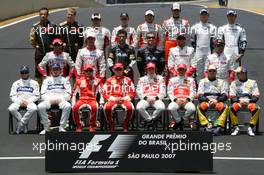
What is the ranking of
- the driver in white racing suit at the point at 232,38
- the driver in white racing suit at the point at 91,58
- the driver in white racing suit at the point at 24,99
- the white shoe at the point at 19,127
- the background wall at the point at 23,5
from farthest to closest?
the background wall at the point at 23,5, the driver in white racing suit at the point at 232,38, the driver in white racing suit at the point at 91,58, the white shoe at the point at 19,127, the driver in white racing suit at the point at 24,99

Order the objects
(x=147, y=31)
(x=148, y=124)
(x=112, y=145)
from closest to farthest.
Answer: (x=112, y=145), (x=148, y=124), (x=147, y=31)

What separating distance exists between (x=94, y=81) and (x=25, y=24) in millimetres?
15371

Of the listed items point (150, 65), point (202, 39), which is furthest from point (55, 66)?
point (202, 39)

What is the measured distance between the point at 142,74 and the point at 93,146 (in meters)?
5.20

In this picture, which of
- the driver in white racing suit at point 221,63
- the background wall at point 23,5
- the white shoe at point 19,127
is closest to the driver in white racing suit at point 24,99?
the white shoe at point 19,127

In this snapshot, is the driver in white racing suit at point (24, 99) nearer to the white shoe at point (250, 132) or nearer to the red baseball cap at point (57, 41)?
the red baseball cap at point (57, 41)

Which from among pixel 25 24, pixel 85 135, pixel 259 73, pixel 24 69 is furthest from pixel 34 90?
pixel 25 24

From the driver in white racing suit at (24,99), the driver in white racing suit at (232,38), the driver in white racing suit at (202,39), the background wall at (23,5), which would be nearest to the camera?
the driver in white racing suit at (24,99)

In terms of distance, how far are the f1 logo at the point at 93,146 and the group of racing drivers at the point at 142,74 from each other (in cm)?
321

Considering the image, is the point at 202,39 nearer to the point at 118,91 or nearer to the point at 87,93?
the point at 118,91

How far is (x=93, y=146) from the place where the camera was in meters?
13.6

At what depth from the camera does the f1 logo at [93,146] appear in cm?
1356

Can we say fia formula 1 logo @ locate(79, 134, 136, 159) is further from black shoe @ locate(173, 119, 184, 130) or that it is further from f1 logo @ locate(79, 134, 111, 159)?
black shoe @ locate(173, 119, 184, 130)

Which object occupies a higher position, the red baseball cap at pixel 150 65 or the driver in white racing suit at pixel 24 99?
the red baseball cap at pixel 150 65
